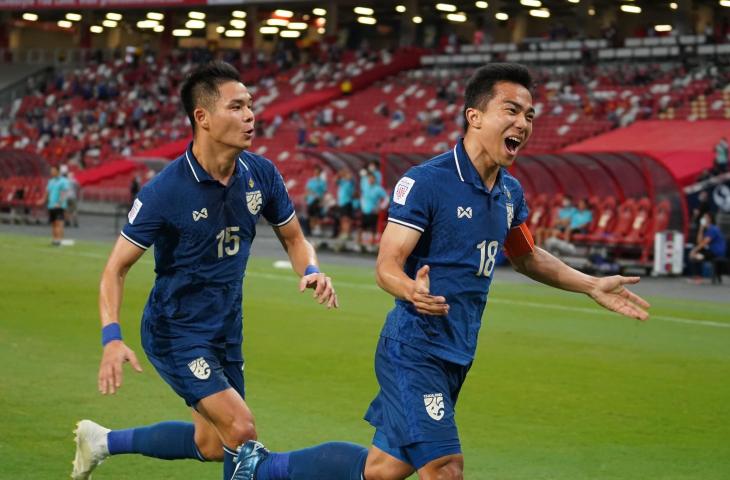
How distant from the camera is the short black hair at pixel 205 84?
22.4ft

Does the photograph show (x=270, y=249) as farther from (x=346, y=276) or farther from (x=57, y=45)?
(x=57, y=45)

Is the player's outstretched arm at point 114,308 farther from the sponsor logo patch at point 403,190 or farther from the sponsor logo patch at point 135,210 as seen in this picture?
the sponsor logo patch at point 403,190

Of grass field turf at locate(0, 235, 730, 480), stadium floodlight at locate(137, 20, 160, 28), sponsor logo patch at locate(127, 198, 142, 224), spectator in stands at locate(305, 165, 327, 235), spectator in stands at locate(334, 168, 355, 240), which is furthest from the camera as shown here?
stadium floodlight at locate(137, 20, 160, 28)

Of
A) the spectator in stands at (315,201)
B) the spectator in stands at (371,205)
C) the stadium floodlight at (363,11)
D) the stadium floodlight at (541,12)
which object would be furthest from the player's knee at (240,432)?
the stadium floodlight at (363,11)

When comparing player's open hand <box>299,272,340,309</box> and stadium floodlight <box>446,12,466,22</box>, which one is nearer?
player's open hand <box>299,272,340,309</box>

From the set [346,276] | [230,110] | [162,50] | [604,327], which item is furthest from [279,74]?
[230,110]

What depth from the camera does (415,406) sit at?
5742 millimetres

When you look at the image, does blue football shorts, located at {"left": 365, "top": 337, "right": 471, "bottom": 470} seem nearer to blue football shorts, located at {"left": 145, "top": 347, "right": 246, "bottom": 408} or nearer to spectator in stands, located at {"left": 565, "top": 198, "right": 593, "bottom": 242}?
blue football shorts, located at {"left": 145, "top": 347, "right": 246, "bottom": 408}

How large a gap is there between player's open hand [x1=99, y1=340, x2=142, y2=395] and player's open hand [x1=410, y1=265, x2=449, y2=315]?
142 centimetres

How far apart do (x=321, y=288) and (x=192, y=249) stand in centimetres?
70

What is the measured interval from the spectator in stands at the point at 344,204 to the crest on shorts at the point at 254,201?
25735mm

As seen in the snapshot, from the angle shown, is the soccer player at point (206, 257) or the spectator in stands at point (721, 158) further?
the spectator in stands at point (721, 158)

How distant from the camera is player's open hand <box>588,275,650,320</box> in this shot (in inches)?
253

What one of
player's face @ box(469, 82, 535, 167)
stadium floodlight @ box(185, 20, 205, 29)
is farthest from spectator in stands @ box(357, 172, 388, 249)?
stadium floodlight @ box(185, 20, 205, 29)
